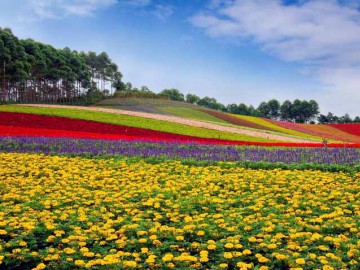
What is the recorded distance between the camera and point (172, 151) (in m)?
20.0

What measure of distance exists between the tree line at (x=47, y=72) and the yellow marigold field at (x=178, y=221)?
6235 centimetres

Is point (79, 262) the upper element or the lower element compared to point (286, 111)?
lower

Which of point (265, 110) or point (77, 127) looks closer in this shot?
point (77, 127)

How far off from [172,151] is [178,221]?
1122 centimetres

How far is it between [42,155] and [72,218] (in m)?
10.2

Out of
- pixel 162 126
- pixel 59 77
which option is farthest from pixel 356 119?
pixel 162 126

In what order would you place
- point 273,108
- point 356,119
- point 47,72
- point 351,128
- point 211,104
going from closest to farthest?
1. point 351,128
2. point 47,72
3. point 356,119
4. point 273,108
5. point 211,104

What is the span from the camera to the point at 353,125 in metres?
70.8

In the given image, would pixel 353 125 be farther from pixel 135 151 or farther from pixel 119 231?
pixel 119 231

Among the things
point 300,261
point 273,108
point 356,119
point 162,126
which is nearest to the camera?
point 300,261

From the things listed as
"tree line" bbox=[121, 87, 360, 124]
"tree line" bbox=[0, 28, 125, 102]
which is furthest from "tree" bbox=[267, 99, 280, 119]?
"tree line" bbox=[0, 28, 125, 102]

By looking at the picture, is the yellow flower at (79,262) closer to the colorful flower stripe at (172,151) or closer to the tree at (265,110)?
the colorful flower stripe at (172,151)

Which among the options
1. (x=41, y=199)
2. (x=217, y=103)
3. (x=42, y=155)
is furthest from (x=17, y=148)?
(x=217, y=103)

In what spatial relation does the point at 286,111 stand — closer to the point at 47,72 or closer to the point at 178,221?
the point at 47,72
